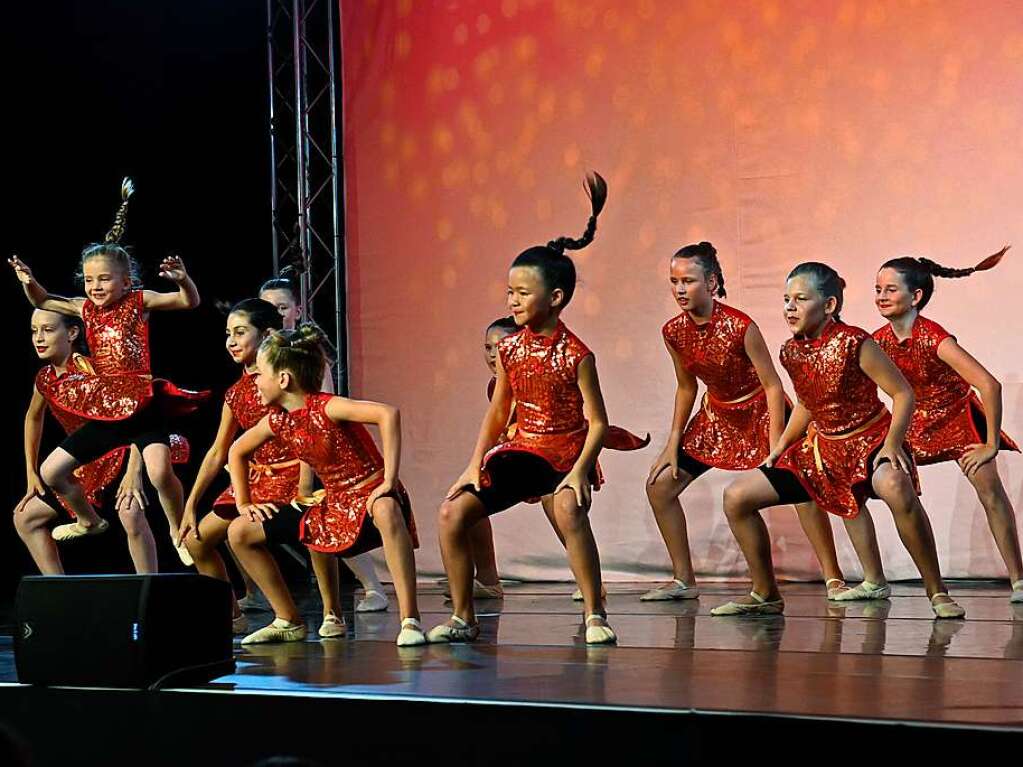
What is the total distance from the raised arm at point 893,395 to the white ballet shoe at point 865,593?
2.72ft

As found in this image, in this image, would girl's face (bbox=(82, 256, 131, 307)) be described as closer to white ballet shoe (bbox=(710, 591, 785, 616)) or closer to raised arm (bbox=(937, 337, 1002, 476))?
white ballet shoe (bbox=(710, 591, 785, 616))

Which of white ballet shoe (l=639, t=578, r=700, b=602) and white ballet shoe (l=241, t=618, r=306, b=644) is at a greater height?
white ballet shoe (l=639, t=578, r=700, b=602)

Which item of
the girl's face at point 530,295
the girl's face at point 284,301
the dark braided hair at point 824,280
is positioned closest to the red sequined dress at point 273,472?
the girl's face at point 284,301

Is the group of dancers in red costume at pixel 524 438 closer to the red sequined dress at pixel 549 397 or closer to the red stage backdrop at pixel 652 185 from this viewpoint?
the red sequined dress at pixel 549 397

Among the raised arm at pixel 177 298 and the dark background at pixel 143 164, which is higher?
the dark background at pixel 143 164

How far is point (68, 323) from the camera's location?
18.7ft

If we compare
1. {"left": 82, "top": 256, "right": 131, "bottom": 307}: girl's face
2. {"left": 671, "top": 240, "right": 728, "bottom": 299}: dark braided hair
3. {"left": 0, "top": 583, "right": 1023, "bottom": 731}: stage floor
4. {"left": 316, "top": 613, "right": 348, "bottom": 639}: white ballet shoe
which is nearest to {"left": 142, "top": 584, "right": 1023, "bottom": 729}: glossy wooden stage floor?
{"left": 0, "top": 583, "right": 1023, "bottom": 731}: stage floor

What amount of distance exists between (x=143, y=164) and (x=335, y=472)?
295 cm

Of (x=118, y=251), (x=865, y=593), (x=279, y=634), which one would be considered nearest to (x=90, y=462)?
(x=118, y=251)

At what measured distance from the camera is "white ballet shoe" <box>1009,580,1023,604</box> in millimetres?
5047

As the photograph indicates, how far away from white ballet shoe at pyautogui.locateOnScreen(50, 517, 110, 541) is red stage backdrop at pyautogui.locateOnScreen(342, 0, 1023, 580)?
92.0 inches

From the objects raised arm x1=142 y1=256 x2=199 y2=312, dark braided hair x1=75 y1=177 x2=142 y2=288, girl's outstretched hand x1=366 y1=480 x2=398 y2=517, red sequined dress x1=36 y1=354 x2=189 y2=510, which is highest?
dark braided hair x1=75 y1=177 x2=142 y2=288

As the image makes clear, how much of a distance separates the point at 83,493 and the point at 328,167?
9.05 ft

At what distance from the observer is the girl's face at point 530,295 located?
4289 mm
